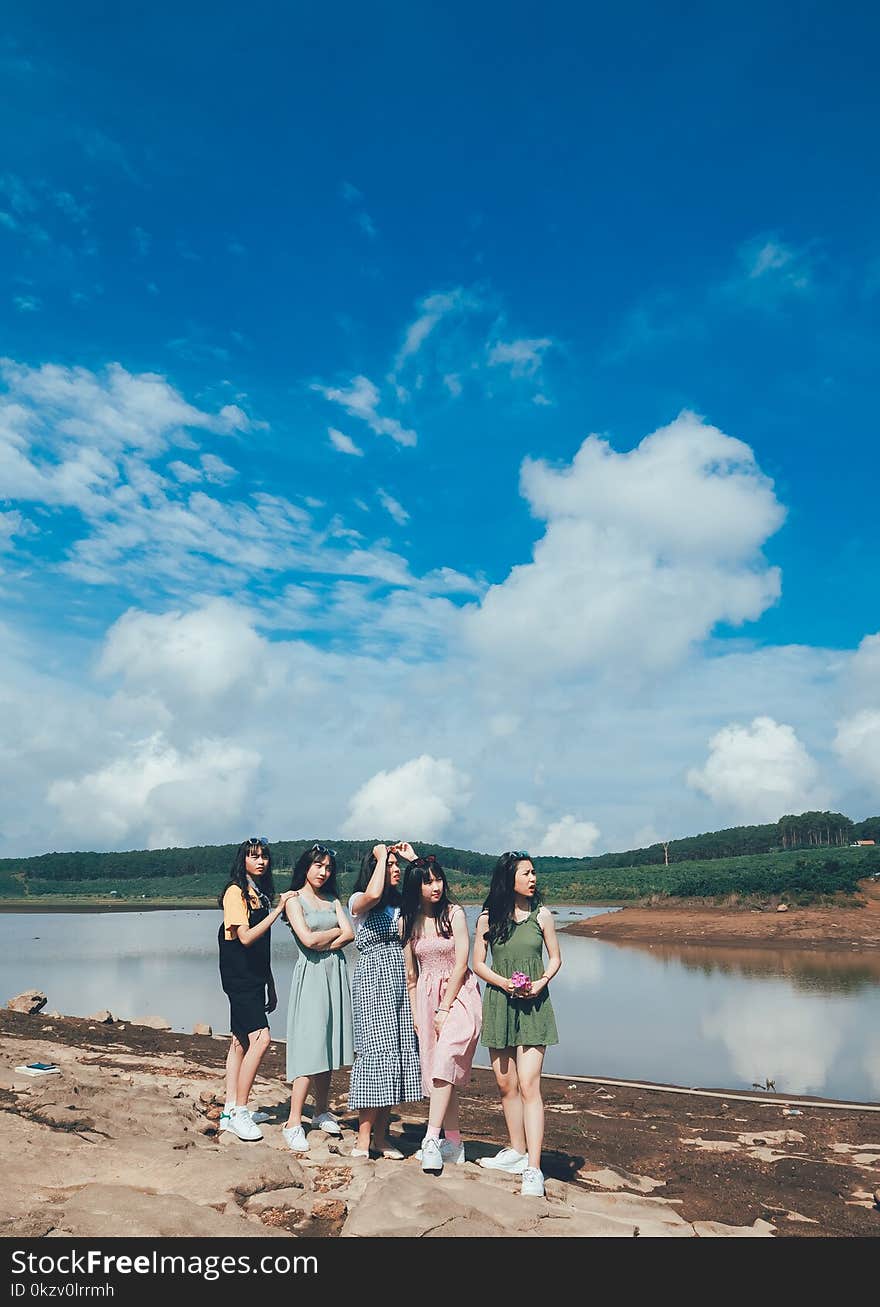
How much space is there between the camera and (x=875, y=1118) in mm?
9203

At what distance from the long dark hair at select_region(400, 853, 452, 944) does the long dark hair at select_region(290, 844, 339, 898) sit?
633mm

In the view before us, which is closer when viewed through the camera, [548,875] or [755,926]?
[755,926]

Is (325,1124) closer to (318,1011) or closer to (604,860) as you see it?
(318,1011)

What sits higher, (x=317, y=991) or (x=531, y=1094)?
(x=317, y=991)

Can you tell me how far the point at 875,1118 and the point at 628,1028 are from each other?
778 centimetres

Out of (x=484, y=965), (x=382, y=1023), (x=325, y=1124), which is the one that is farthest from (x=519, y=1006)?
(x=325, y=1124)

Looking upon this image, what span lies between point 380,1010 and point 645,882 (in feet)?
250

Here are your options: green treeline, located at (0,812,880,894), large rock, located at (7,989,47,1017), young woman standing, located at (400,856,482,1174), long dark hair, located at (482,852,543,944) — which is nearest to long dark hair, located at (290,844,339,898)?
young woman standing, located at (400,856,482,1174)

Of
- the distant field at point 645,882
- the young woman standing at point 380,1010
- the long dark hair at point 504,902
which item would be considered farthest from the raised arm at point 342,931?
the distant field at point 645,882

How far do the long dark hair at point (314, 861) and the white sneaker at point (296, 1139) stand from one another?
162 centimetres

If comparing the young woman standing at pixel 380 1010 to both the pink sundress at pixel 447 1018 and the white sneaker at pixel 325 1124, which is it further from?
the white sneaker at pixel 325 1124

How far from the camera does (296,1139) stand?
19.2 feet
